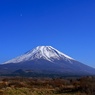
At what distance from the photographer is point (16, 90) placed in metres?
36.4

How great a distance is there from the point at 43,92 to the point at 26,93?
7.93 ft

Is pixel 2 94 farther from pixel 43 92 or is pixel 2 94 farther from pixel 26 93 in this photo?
pixel 43 92

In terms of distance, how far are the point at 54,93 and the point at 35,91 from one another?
2237mm

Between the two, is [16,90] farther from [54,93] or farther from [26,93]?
[54,93]

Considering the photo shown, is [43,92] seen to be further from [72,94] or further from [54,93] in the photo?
[72,94]

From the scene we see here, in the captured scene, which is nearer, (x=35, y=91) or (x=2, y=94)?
(x=2, y=94)

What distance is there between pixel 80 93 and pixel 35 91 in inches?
209

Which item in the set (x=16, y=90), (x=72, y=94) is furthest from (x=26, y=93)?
(x=72, y=94)

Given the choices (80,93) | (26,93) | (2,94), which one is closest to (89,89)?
(80,93)

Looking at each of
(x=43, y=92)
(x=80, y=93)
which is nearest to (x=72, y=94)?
(x=80, y=93)

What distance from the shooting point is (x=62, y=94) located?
115ft

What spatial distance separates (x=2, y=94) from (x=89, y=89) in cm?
993

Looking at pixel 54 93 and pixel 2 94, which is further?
pixel 54 93

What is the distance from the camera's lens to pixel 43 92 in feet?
120
